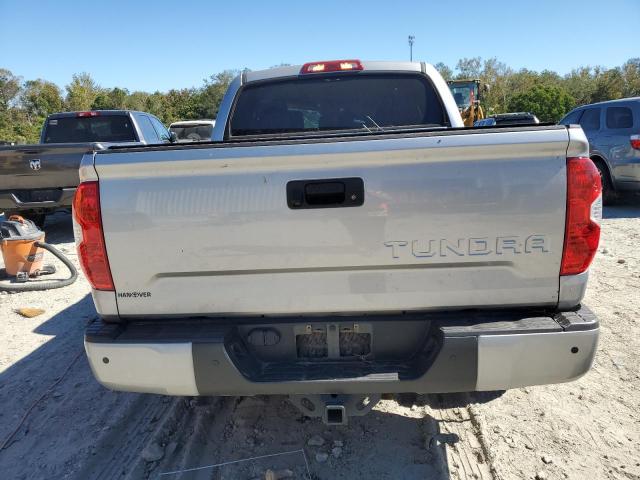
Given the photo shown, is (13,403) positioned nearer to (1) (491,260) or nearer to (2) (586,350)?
(1) (491,260)

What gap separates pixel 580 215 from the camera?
2141 mm

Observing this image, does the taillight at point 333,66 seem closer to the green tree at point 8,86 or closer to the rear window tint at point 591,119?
the rear window tint at point 591,119

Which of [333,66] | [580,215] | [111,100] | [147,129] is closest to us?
[580,215]

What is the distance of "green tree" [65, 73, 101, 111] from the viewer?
43.1m

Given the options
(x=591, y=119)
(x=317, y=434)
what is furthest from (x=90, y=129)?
(x=591, y=119)

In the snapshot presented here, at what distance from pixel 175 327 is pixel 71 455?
1268 millimetres

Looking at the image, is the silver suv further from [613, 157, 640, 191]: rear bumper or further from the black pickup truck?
the black pickup truck

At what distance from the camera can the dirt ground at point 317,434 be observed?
2.68 meters

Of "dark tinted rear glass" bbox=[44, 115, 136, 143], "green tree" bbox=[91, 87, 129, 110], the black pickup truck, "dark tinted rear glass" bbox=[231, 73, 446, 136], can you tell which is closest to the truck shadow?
the black pickup truck

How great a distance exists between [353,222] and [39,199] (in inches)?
286

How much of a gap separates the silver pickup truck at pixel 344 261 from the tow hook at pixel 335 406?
0.02 m

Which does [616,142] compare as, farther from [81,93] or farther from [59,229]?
[81,93]

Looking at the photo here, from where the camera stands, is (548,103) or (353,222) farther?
(548,103)

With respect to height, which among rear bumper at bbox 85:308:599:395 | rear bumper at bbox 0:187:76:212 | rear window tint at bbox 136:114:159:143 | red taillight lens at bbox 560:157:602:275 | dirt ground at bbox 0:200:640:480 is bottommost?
dirt ground at bbox 0:200:640:480
